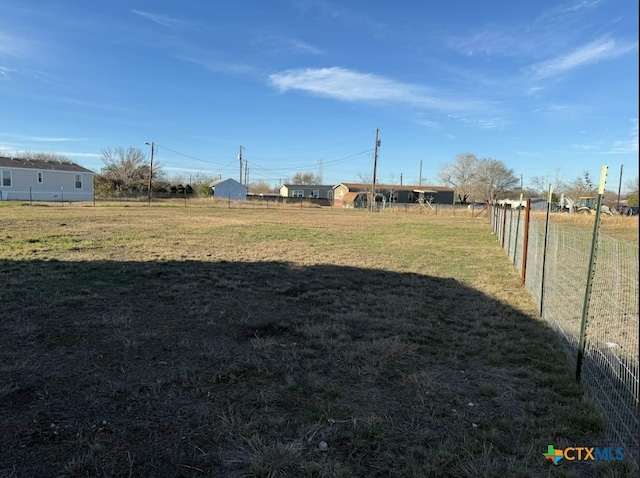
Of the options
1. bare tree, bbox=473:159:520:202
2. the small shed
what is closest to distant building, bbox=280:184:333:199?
the small shed

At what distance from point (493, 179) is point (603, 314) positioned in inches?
2841

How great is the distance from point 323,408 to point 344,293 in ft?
11.3

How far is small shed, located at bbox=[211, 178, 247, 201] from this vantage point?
63156mm

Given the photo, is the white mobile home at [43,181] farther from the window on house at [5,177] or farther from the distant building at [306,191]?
the distant building at [306,191]

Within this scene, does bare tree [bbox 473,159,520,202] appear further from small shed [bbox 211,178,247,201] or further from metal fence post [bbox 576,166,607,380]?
metal fence post [bbox 576,166,607,380]

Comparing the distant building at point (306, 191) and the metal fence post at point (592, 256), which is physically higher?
the distant building at point (306, 191)

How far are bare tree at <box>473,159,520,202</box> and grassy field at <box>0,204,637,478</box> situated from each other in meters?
70.2

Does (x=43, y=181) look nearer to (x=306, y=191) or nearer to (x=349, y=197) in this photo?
(x=349, y=197)

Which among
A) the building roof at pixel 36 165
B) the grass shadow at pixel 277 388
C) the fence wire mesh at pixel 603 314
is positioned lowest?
the grass shadow at pixel 277 388

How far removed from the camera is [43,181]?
40.2m

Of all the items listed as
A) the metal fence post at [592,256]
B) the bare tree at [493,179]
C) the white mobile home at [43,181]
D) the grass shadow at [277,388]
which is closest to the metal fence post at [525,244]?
the grass shadow at [277,388]

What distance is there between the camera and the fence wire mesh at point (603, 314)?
2.81 metres

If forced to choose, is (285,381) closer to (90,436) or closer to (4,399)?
(90,436)

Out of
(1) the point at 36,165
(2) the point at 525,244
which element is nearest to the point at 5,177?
(1) the point at 36,165
